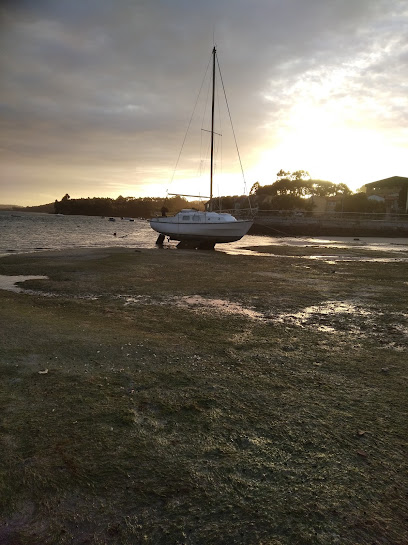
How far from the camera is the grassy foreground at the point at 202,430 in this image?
211cm

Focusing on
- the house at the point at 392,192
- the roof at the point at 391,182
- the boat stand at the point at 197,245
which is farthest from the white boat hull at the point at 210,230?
the roof at the point at 391,182

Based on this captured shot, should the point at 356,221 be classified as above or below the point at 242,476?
above

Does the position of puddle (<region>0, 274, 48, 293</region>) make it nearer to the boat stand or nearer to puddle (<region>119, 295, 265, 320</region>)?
puddle (<region>119, 295, 265, 320</region>)

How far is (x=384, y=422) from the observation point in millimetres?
3145

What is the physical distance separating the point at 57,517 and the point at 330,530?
1.58 meters

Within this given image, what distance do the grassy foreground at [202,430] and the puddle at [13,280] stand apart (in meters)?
3.25

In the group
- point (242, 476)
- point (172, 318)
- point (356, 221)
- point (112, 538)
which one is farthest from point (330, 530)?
point (356, 221)

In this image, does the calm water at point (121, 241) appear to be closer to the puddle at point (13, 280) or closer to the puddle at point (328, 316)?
the puddle at point (13, 280)

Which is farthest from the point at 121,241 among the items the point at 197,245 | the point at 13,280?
the point at 13,280

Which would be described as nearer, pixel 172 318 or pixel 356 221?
pixel 172 318

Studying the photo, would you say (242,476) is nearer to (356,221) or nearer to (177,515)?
(177,515)

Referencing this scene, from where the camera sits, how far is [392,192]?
7044 cm

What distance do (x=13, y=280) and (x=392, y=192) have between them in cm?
7487

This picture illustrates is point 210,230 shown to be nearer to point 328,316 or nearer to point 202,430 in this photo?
point 328,316
